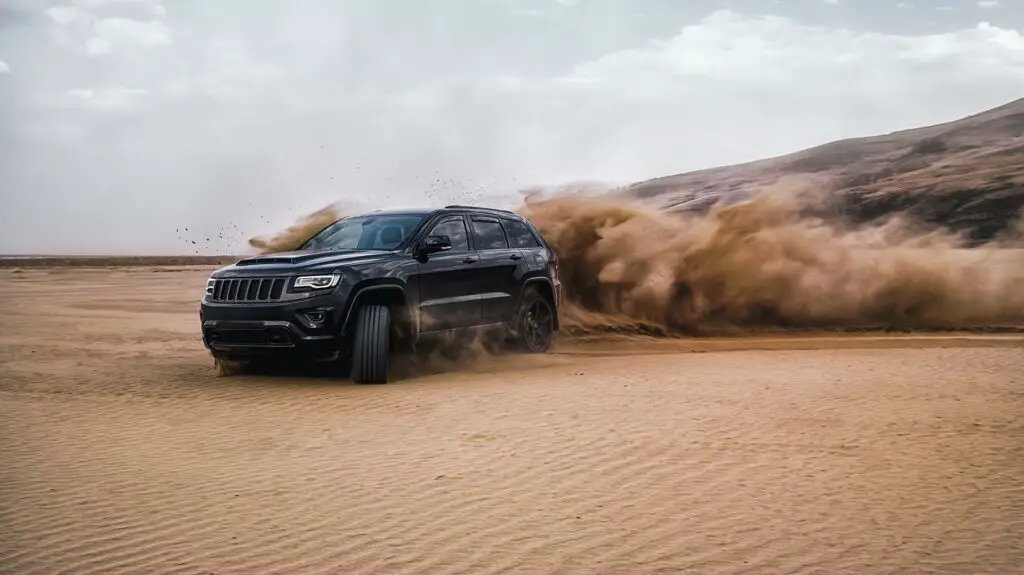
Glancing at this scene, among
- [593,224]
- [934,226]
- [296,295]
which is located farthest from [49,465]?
[934,226]

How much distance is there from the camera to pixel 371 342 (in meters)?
10.0

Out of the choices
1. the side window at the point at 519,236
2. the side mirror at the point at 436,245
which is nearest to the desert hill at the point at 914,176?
the side window at the point at 519,236

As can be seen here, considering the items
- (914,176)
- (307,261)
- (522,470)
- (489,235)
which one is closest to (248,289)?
(307,261)

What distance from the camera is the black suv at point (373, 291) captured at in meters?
9.86

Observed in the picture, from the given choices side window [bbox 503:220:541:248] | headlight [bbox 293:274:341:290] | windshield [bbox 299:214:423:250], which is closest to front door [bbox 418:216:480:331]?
windshield [bbox 299:214:423:250]

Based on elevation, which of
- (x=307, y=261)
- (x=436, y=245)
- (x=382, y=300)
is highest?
(x=436, y=245)

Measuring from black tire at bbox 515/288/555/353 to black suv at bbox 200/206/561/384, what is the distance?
4 cm

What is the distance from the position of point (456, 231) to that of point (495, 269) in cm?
67

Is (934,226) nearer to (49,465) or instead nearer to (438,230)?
(438,230)

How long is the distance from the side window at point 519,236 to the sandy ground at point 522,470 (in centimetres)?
161

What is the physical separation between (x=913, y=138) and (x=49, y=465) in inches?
3685

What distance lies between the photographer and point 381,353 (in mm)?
10070

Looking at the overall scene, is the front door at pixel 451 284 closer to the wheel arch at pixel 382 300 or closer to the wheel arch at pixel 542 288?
the wheel arch at pixel 382 300

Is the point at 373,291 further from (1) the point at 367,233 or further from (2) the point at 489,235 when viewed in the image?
(2) the point at 489,235
